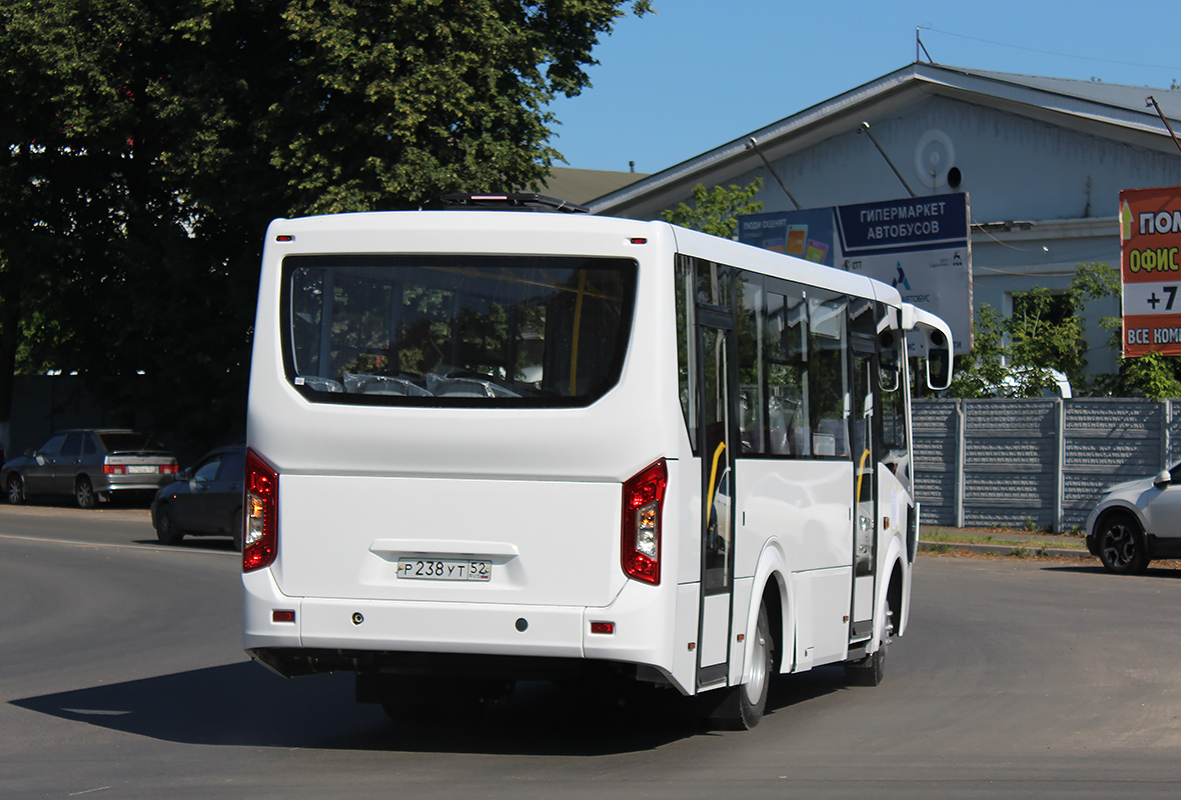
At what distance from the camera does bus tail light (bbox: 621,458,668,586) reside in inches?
284

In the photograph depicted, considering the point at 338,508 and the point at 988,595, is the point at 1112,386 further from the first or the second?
the point at 338,508

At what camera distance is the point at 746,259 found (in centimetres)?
858

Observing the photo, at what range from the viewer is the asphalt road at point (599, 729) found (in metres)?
6.96

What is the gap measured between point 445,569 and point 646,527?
3.41 feet

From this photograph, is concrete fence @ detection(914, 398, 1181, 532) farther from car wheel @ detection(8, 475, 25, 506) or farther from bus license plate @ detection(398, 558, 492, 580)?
car wheel @ detection(8, 475, 25, 506)

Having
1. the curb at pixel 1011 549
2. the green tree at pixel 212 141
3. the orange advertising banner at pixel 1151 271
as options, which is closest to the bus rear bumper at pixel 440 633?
the curb at pixel 1011 549

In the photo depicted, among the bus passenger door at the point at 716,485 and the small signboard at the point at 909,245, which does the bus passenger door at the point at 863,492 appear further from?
the small signboard at the point at 909,245

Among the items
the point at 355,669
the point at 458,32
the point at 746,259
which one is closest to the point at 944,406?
the point at 458,32

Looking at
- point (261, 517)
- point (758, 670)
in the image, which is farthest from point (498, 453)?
point (758, 670)

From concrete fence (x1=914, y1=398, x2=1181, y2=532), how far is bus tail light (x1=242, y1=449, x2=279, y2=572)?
61.6 ft

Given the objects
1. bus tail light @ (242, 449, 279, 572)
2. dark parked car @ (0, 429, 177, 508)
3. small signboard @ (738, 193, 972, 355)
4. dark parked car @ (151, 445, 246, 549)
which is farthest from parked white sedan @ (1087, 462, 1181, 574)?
dark parked car @ (0, 429, 177, 508)

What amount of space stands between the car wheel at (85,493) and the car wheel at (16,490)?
292 centimetres

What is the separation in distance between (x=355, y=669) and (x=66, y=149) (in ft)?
105

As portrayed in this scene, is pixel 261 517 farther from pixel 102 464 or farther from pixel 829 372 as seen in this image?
pixel 102 464
